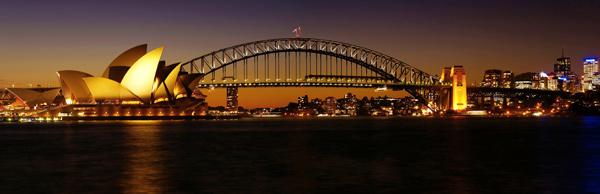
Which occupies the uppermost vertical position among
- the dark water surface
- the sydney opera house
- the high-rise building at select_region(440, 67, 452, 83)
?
the high-rise building at select_region(440, 67, 452, 83)

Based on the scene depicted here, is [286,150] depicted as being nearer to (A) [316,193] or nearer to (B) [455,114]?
(A) [316,193]

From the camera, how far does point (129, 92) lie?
292 feet

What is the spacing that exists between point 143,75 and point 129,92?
19.3 ft

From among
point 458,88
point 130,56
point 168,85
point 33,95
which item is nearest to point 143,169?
point 130,56

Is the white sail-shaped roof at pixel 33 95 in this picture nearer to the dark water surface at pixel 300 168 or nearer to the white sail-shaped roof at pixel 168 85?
the white sail-shaped roof at pixel 168 85

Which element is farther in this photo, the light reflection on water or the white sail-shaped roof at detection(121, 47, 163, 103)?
the white sail-shaped roof at detection(121, 47, 163, 103)

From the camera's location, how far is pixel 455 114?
10956 centimetres

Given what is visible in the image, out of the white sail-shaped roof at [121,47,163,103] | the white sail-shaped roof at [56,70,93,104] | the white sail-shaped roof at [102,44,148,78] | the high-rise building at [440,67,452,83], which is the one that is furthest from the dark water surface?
the high-rise building at [440,67,452,83]

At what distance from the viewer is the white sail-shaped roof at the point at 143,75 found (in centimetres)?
8000

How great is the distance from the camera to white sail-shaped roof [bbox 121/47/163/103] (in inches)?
3150

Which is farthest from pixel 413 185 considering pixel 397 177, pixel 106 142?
pixel 106 142

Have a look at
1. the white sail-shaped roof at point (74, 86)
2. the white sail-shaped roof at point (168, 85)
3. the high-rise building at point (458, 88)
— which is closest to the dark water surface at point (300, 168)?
the white sail-shaped roof at point (168, 85)

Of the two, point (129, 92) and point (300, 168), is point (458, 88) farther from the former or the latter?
point (300, 168)

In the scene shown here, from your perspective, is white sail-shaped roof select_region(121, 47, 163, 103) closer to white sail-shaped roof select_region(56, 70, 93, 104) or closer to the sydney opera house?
the sydney opera house
